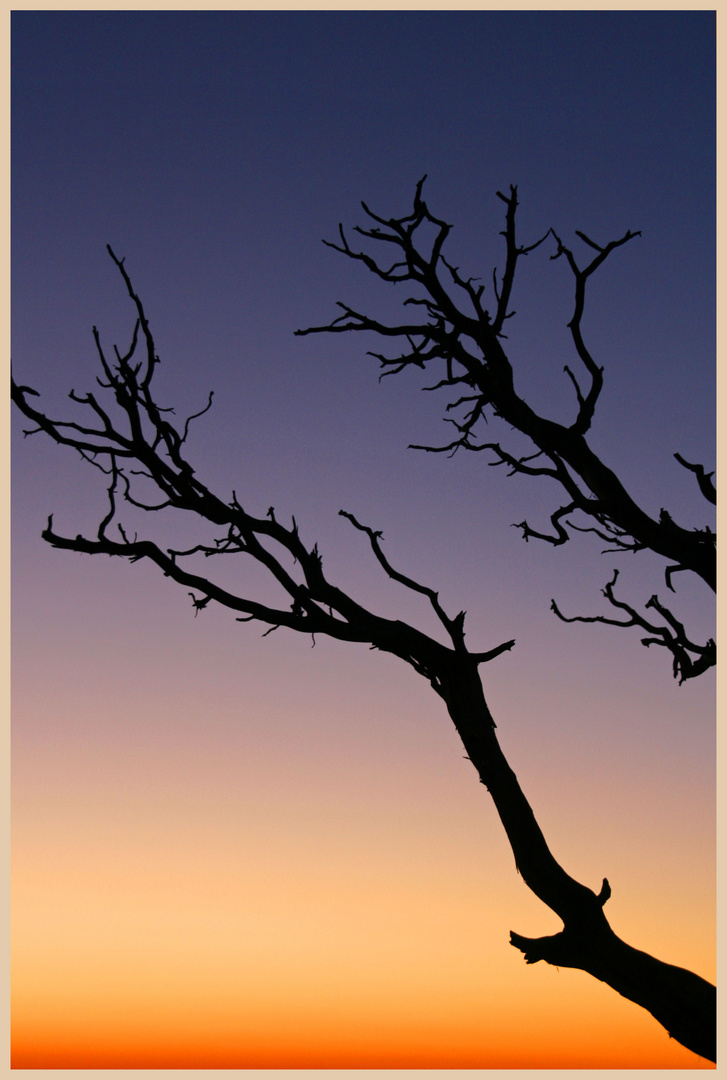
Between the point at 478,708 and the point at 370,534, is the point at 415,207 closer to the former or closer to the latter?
the point at 370,534

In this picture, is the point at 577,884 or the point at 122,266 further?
the point at 122,266

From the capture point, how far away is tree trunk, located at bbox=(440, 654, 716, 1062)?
5340mm

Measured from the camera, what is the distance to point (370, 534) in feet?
21.8

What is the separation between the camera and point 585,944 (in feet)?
18.2

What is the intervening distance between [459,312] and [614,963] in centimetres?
401

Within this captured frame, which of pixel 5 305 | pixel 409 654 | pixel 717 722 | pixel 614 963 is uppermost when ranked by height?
pixel 5 305

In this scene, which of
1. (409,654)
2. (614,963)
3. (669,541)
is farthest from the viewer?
(409,654)

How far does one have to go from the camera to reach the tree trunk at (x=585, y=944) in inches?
210

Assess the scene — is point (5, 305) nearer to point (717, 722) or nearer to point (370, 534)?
point (370, 534)

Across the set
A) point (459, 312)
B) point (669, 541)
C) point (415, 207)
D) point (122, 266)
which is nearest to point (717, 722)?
point (669, 541)

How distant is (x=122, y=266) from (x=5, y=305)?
753 millimetres

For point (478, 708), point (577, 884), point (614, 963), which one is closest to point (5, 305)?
point (478, 708)

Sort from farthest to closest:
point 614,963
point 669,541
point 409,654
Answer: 1. point 409,654
2. point 669,541
3. point 614,963

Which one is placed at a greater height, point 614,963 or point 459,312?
point 459,312
